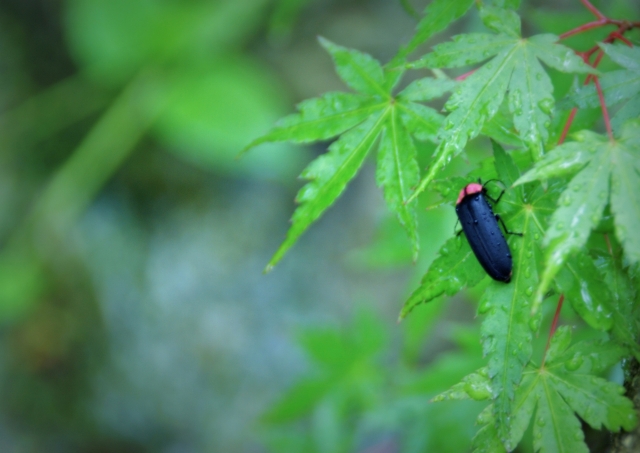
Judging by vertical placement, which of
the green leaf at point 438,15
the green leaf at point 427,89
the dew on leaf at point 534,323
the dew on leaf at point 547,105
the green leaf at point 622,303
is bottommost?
the green leaf at point 622,303

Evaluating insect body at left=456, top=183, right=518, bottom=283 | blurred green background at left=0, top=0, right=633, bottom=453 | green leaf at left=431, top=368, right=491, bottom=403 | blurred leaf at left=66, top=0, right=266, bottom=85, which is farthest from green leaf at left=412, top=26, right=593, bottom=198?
blurred leaf at left=66, top=0, right=266, bottom=85

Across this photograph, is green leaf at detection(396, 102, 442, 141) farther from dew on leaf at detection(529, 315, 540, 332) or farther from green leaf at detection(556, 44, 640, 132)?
dew on leaf at detection(529, 315, 540, 332)

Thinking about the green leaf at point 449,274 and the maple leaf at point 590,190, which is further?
the green leaf at point 449,274

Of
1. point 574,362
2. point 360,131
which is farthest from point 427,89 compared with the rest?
point 574,362

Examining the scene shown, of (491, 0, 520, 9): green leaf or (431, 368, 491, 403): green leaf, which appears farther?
(491, 0, 520, 9): green leaf

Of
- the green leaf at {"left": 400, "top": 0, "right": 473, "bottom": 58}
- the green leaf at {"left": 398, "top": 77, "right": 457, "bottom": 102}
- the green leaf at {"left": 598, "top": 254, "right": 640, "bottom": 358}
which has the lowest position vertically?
the green leaf at {"left": 598, "top": 254, "right": 640, "bottom": 358}

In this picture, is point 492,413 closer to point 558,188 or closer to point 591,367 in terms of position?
point 591,367

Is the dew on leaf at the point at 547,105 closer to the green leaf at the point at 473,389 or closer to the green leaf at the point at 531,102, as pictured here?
the green leaf at the point at 531,102

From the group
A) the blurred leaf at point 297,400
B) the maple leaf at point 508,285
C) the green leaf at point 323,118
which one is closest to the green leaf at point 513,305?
the maple leaf at point 508,285
